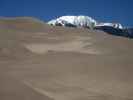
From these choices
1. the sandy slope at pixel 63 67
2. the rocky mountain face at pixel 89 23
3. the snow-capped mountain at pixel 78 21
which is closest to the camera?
the sandy slope at pixel 63 67

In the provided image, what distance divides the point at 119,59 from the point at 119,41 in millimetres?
3557

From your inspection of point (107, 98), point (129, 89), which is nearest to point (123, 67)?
point (129, 89)

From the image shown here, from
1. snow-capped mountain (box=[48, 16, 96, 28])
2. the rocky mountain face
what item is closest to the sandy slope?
the rocky mountain face

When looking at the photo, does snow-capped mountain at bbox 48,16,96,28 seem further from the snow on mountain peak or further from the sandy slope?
the sandy slope

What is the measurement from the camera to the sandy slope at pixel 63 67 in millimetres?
7254

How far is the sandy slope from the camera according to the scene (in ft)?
23.8

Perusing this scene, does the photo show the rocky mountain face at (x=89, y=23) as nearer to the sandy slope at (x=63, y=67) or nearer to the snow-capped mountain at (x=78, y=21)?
the snow-capped mountain at (x=78, y=21)

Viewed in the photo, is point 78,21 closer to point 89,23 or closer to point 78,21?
point 78,21

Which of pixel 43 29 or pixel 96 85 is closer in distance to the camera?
pixel 96 85

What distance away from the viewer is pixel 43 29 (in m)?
16.2

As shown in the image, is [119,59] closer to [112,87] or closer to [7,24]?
[112,87]

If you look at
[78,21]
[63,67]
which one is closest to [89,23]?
[78,21]

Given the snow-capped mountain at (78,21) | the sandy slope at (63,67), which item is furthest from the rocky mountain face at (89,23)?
the sandy slope at (63,67)

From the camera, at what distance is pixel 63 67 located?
9148mm
